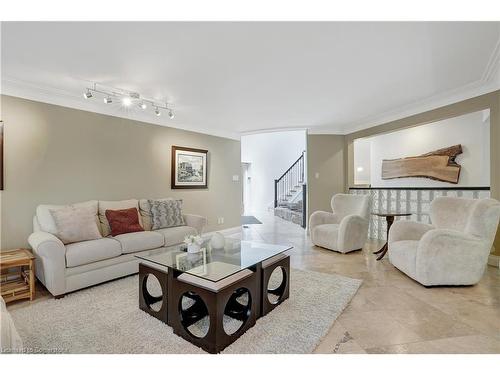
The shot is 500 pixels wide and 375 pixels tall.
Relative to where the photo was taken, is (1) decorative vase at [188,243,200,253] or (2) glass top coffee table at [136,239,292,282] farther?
(1) decorative vase at [188,243,200,253]

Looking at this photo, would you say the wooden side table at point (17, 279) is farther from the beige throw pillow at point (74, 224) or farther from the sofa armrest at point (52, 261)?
the beige throw pillow at point (74, 224)

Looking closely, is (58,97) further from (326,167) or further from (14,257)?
(326,167)

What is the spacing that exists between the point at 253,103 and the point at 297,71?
3.74 ft

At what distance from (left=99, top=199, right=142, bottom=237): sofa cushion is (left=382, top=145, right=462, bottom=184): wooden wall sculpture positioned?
18.9ft

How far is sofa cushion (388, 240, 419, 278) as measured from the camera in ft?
8.61

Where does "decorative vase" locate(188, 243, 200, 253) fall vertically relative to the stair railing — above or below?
below

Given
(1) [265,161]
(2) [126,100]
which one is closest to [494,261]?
(2) [126,100]

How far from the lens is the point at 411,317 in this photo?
1.95 metres

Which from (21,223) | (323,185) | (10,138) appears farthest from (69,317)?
(323,185)

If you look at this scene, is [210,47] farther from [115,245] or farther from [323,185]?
[323,185]

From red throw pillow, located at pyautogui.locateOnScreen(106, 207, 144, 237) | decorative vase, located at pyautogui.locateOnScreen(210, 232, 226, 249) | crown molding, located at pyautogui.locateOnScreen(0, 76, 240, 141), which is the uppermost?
crown molding, located at pyautogui.locateOnScreen(0, 76, 240, 141)

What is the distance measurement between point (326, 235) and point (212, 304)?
282 centimetres

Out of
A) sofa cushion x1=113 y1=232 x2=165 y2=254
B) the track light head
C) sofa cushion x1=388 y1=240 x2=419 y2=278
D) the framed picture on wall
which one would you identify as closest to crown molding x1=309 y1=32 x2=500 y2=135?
sofa cushion x1=388 y1=240 x2=419 y2=278

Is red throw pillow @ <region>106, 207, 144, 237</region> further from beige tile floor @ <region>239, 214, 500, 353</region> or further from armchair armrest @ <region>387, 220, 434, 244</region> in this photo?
armchair armrest @ <region>387, 220, 434, 244</region>
